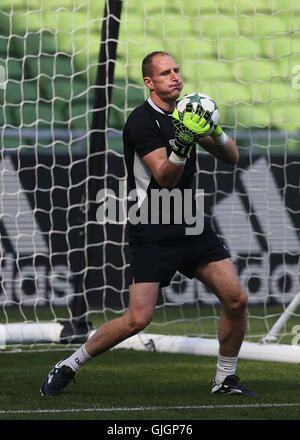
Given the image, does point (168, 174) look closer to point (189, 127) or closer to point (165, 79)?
point (189, 127)

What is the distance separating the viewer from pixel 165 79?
509 centimetres

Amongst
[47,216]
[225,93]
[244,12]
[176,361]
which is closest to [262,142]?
[225,93]

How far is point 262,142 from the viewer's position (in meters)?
11.7

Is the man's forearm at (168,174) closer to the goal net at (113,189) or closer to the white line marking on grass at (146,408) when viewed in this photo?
the white line marking on grass at (146,408)

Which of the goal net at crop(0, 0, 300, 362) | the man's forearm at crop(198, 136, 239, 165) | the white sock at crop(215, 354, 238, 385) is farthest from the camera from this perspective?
the goal net at crop(0, 0, 300, 362)

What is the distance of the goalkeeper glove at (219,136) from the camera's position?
16.5ft

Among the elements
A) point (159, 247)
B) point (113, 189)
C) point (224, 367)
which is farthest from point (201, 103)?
point (113, 189)

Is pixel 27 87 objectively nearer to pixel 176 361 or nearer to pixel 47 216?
pixel 47 216

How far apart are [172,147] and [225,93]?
7.68 m

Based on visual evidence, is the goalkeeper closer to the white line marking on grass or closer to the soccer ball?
the soccer ball

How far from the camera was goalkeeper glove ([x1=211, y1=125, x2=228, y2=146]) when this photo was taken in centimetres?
503

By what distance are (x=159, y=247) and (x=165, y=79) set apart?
85cm

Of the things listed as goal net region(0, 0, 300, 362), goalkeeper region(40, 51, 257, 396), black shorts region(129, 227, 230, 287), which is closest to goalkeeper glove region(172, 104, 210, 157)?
goalkeeper region(40, 51, 257, 396)

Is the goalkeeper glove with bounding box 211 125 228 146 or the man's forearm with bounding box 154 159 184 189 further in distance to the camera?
the goalkeeper glove with bounding box 211 125 228 146
